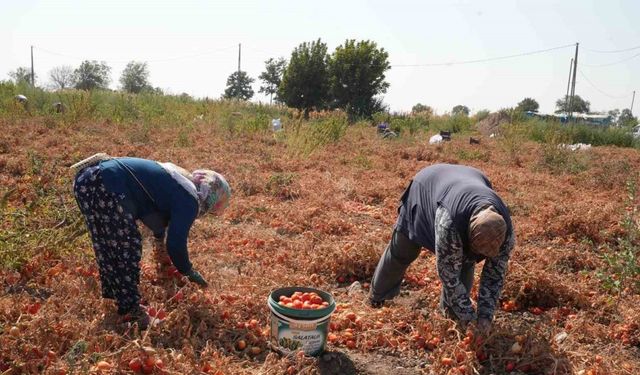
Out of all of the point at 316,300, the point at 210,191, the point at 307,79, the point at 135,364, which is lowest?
the point at 135,364

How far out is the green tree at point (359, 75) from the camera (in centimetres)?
3322

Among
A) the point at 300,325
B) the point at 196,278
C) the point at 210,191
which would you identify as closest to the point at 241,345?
the point at 300,325

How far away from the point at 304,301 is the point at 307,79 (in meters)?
31.9

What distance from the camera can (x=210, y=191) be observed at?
3.54 meters

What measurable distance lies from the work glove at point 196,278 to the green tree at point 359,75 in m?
29.9

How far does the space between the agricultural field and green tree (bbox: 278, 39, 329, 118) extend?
84.8 ft

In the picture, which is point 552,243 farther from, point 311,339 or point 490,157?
point 490,157

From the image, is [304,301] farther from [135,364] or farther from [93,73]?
[93,73]

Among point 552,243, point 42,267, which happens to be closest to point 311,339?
point 42,267

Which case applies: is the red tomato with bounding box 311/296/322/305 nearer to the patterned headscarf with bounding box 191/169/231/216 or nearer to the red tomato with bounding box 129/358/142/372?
the patterned headscarf with bounding box 191/169/231/216

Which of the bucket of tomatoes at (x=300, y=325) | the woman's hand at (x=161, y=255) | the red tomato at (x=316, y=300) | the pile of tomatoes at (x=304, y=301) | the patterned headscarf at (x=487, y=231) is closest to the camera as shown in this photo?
the patterned headscarf at (x=487, y=231)

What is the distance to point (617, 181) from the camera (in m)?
9.84

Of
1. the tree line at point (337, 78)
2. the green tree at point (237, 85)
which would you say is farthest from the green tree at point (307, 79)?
the green tree at point (237, 85)

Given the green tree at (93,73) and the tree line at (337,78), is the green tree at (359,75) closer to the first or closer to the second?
the tree line at (337,78)
